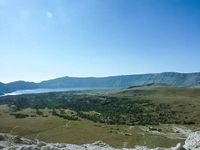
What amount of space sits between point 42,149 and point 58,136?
71426 millimetres

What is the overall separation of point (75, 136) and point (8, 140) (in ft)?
209

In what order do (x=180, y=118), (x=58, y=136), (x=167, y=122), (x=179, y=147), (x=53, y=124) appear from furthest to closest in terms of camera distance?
1. (x=180, y=118)
2. (x=167, y=122)
3. (x=53, y=124)
4. (x=58, y=136)
5. (x=179, y=147)

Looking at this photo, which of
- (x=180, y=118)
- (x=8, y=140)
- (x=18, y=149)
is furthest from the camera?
(x=180, y=118)

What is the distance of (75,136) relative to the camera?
3907 inches

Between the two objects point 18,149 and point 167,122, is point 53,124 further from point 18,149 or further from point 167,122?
point 18,149

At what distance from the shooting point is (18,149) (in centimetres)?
2742

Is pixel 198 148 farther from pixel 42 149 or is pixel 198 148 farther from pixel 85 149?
pixel 42 149

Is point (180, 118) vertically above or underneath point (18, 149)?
underneath

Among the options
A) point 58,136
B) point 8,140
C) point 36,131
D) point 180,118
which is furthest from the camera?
point 180,118

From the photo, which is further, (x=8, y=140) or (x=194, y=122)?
(x=194, y=122)

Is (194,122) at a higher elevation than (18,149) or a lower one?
lower

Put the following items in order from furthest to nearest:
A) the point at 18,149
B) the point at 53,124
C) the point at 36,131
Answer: the point at 53,124 < the point at 36,131 < the point at 18,149

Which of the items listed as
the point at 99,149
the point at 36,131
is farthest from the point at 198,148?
the point at 36,131

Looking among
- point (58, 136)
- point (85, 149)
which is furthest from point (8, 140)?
point (58, 136)
